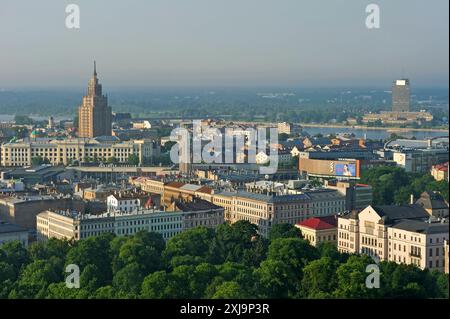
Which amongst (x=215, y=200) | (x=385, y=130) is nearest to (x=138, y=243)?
(x=215, y=200)

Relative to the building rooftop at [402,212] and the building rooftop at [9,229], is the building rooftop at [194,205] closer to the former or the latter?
the building rooftop at [9,229]

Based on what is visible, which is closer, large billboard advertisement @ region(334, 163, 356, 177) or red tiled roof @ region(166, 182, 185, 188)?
red tiled roof @ region(166, 182, 185, 188)

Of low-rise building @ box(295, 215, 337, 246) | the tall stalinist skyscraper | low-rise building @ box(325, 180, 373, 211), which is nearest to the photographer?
low-rise building @ box(295, 215, 337, 246)

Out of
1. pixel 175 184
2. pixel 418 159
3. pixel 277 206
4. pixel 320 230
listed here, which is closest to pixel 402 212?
pixel 320 230

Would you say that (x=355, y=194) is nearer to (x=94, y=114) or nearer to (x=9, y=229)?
(x=9, y=229)

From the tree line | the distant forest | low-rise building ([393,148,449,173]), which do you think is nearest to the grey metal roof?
Answer: the tree line

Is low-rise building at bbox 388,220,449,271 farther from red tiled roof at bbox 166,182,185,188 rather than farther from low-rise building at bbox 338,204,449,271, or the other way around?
red tiled roof at bbox 166,182,185,188

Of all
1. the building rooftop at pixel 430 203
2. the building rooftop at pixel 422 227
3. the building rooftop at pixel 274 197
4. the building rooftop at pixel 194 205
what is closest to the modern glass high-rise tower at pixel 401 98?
the building rooftop at pixel 274 197

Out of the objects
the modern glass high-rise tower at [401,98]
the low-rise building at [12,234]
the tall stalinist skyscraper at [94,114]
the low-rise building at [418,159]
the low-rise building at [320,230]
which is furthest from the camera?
the modern glass high-rise tower at [401,98]
